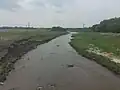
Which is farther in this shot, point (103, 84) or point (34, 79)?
point (34, 79)

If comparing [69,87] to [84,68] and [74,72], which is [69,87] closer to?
[74,72]

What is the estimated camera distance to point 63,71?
29109 mm

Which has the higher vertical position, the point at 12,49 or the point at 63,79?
the point at 63,79

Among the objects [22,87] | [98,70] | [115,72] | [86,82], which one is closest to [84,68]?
[98,70]

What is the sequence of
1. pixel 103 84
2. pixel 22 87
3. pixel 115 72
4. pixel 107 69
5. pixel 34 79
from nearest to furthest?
pixel 22 87 < pixel 103 84 < pixel 34 79 < pixel 115 72 < pixel 107 69

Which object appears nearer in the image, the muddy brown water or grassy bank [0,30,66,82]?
the muddy brown water

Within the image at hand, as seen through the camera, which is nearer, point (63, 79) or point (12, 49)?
point (63, 79)

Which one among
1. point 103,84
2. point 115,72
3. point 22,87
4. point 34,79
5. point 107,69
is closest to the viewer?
point 22,87

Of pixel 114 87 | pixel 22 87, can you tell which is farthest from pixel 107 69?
pixel 22 87

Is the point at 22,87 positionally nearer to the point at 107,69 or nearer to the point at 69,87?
the point at 69,87

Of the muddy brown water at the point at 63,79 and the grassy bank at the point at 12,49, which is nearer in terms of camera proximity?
the muddy brown water at the point at 63,79

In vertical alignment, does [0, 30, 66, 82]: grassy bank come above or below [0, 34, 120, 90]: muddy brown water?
below

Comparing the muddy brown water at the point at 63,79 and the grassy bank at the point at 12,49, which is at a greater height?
the muddy brown water at the point at 63,79

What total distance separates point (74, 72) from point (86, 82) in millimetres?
5188
